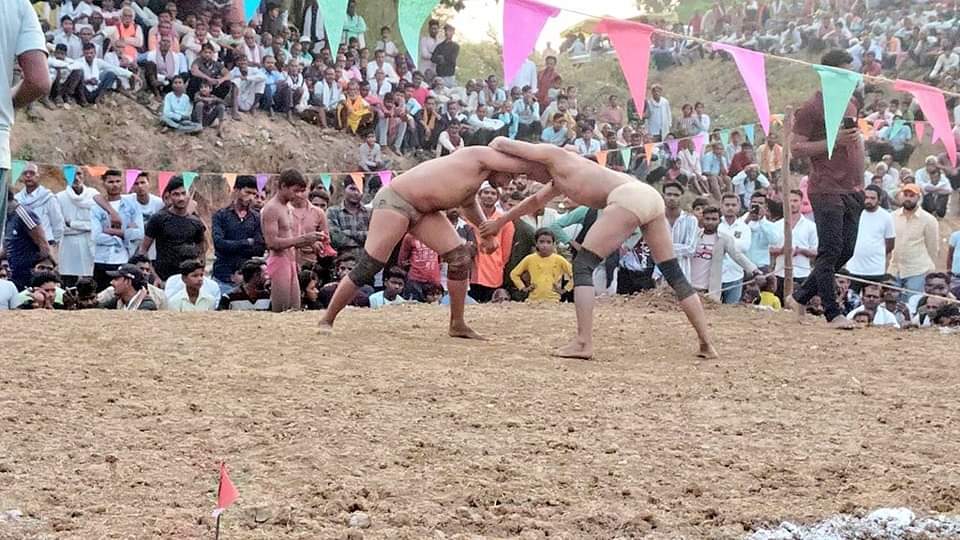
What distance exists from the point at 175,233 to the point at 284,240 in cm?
122

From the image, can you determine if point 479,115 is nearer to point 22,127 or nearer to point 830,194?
point 22,127

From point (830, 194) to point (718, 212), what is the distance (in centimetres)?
254

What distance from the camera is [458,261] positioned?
6738 mm

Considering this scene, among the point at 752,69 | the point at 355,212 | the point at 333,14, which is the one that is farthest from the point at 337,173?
the point at 333,14

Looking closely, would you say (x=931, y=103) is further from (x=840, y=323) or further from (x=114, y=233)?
(x=114, y=233)

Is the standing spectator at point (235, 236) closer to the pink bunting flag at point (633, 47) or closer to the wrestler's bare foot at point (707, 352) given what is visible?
the pink bunting flag at point (633, 47)

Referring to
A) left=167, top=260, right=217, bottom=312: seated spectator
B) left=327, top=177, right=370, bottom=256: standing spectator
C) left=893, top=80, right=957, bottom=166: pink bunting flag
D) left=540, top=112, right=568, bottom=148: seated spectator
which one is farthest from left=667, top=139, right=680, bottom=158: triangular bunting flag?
left=167, top=260, right=217, bottom=312: seated spectator

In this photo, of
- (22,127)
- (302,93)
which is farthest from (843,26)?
(22,127)

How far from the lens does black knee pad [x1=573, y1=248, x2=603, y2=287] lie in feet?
20.2

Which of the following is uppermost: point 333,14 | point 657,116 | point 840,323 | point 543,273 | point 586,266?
point 657,116

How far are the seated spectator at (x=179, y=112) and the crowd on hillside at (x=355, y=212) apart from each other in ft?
0.11

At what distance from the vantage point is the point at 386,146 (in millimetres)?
16594

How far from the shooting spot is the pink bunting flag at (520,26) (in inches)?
293

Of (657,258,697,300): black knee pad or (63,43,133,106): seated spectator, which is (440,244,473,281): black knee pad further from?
(63,43,133,106): seated spectator
